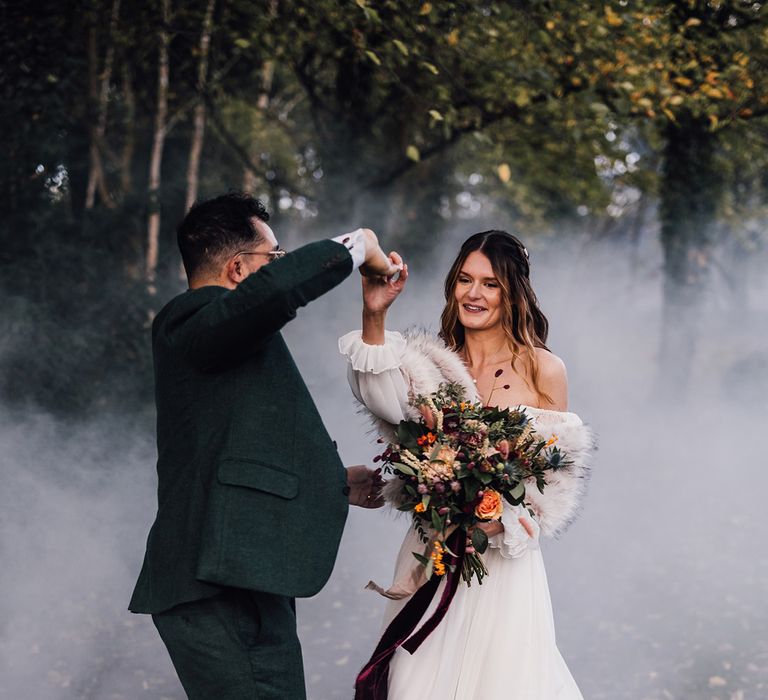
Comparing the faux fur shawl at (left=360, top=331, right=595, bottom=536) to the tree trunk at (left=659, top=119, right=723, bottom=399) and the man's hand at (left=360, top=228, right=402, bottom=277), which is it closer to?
the man's hand at (left=360, top=228, right=402, bottom=277)

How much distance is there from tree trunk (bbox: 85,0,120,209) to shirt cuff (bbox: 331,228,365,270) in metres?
6.05

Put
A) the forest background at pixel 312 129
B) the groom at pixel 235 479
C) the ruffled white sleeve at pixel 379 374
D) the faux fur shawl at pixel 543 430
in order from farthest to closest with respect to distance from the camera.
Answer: the forest background at pixel 312 129 < the faux fur shawl at pixel 543 430 < the ruffled white sleeve at pixel 379 374 < the groom at pixel 235 479

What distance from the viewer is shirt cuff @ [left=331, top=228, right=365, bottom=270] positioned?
7.10ft

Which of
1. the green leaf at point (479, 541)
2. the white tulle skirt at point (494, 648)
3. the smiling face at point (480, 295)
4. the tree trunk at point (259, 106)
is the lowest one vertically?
the white tulle skirt at point (494, 648)

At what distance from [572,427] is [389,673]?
1062 mm

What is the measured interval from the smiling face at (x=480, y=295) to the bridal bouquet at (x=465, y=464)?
0.33 m

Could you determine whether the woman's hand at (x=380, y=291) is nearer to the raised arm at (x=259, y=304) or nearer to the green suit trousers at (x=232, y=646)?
the raised arm at (x=259, y=304)

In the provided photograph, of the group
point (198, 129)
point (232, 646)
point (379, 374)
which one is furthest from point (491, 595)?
point (198, 129)

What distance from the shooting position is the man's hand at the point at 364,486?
2.88 meters

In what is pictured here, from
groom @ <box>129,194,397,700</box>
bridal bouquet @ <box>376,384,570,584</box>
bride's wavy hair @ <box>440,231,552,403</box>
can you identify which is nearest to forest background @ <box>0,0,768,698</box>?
bride's wavy hair @ <box>440,231,552,403</box>

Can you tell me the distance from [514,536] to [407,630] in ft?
1.66

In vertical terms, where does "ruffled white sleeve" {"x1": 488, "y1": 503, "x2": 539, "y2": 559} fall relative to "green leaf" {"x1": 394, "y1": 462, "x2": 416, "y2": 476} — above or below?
below

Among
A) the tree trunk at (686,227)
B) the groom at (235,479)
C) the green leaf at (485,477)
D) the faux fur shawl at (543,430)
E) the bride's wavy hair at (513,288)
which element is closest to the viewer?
the groom at (235,479)

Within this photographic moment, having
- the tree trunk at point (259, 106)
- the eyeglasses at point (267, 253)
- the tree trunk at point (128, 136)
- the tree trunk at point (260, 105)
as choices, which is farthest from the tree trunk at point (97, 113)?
the eyeglasses at point (267, 253)
